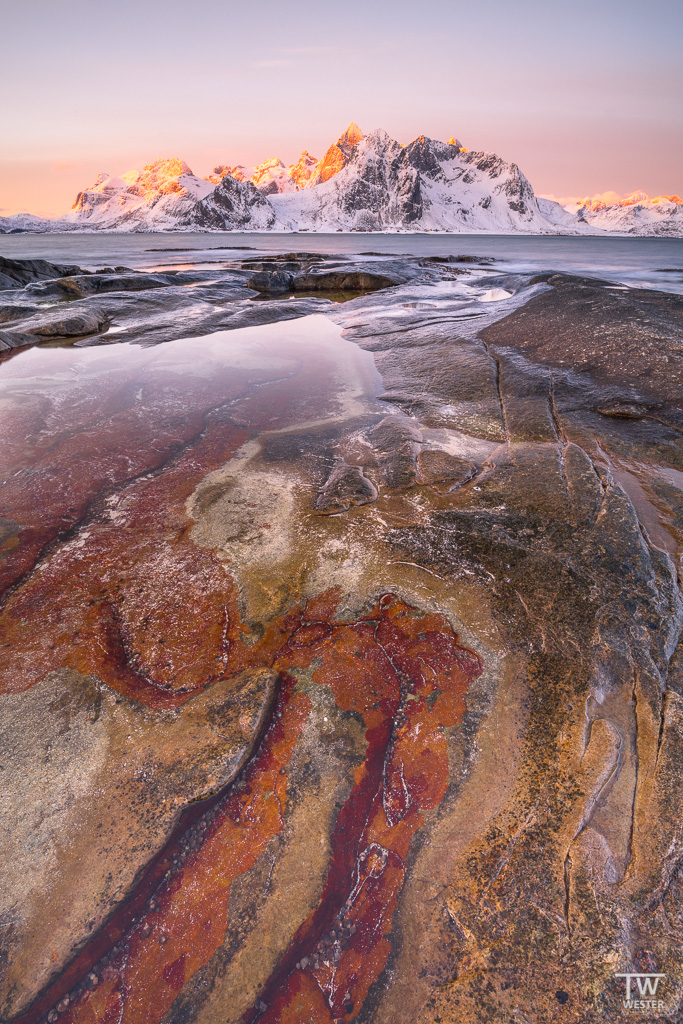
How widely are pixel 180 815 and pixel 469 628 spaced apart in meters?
1.35

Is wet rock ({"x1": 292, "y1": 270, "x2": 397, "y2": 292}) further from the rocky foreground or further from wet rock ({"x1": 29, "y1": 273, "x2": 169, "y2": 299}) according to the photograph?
the rocky foreground

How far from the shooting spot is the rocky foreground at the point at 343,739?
4.81 feet

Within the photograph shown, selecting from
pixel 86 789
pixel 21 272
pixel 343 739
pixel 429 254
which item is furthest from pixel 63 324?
pixel 429 254

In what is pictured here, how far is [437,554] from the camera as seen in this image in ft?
8.63

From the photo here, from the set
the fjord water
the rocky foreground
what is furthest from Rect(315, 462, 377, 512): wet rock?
the fjord water

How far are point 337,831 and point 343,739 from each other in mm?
297

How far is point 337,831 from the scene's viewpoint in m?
1.69

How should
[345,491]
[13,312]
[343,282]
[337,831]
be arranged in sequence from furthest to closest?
[343,282] < [13,312] < [345,491] < [337,831]

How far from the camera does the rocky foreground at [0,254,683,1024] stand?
4.81 feet

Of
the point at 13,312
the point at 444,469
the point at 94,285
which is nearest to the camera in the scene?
the point at 444,469

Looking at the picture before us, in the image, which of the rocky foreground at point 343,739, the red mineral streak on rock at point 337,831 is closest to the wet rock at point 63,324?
the rocky foreground at point 343,739

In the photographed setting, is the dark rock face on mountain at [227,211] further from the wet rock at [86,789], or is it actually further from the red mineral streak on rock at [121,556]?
the wet rock at [86,789]

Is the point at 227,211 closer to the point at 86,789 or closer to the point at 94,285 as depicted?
the point at 94,285

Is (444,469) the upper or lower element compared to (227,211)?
lower
